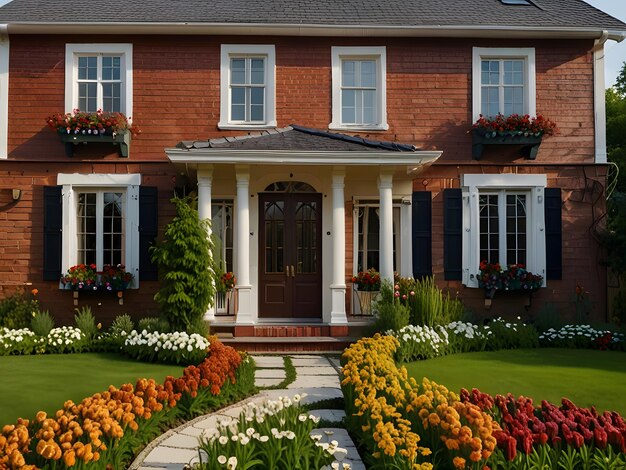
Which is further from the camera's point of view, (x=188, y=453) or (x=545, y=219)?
(x=545, y=219)

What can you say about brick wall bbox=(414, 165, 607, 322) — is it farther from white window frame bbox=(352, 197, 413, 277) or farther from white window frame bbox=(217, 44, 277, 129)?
white window frame bbox=(217, 44, 277, 129)

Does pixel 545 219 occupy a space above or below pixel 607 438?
above

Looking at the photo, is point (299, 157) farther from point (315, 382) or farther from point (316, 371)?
point (315, 382)

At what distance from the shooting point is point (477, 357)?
8992mm

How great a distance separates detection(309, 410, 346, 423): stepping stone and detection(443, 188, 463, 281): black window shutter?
6.13m

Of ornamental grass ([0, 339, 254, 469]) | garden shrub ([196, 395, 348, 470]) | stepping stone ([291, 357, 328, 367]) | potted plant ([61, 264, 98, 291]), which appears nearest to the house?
potted plant ([61, 264, 98, 291])

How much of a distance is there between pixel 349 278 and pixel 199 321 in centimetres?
325

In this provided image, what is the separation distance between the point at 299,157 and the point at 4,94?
232 inches

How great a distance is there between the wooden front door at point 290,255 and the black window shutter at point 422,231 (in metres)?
1.84

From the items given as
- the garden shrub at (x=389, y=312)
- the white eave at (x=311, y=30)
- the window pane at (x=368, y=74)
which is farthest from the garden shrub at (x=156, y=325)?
the window pane at (x=368, y=74)

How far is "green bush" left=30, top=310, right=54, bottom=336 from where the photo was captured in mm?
9930

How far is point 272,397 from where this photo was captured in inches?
259

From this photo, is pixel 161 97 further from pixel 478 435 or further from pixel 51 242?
pixel 478 435

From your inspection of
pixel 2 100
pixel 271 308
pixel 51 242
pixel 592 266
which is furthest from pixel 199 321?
pixel 592 266
